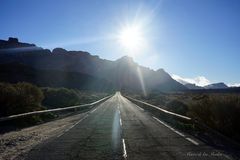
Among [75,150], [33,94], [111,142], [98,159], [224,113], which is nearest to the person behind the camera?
[98,159]

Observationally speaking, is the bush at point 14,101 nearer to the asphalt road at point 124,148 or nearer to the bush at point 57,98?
the asphalt road at point 124,148

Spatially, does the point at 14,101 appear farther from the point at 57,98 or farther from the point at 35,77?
the point at 35,77

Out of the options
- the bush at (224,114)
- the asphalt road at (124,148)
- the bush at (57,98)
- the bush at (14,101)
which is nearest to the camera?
the asphalt road at (124,148)

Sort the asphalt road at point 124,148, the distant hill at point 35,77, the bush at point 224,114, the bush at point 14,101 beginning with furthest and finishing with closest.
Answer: the distant hill at point 35,77, the bush at point 14,101, the bush at point 224,114, the asphalt road at point 124,148

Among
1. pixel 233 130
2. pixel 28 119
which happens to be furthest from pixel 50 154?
pixel 28 119

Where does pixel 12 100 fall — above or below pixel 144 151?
above

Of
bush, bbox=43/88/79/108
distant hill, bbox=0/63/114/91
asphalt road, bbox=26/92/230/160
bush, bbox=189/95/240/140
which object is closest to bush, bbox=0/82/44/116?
asphalt road, bbox=26/92/230/160

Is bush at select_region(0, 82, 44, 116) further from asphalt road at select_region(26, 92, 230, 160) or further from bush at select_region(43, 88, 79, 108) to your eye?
bush at select_region(43, 88, 79, 108)

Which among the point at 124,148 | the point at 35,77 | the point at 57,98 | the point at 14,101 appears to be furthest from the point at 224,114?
the point at 35,77

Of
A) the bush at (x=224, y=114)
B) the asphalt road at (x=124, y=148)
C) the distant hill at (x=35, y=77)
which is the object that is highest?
the distant hill at (x=35, y=77)

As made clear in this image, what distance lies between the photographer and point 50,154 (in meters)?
10.7

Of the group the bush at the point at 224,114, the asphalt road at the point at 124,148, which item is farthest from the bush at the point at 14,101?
the bush at the point at 224,114

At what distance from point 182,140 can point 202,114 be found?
526cm

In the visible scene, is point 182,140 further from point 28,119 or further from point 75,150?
point 28,119
